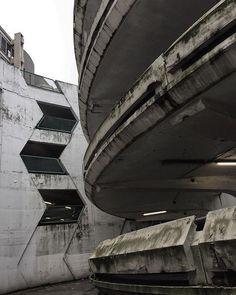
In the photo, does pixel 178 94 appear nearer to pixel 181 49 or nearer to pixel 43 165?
pixel 181 49

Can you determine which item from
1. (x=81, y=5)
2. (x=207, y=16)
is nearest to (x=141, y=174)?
(x=81, y=5)

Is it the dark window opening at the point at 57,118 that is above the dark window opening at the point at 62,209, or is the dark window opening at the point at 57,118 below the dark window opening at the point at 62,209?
above

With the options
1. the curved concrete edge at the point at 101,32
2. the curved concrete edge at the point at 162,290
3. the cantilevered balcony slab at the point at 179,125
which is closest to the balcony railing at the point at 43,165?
the cantilevered balcony slab at the point at 179,125

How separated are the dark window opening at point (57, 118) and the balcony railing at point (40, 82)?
1.14 metres

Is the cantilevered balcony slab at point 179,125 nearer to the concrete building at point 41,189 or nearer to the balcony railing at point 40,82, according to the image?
the concrete building at point 41,189

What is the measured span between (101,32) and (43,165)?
12.3 m

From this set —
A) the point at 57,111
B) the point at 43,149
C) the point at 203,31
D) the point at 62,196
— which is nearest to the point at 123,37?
the point at 203,31

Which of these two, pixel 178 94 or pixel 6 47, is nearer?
pixel 178 94

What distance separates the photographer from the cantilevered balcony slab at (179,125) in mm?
5008

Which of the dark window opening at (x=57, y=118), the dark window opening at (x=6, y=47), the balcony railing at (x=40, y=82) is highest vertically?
the dark window opening at (x=6, y=47)

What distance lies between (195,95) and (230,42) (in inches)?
42.4

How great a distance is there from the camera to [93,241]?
1955cm

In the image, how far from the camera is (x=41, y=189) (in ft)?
60.8

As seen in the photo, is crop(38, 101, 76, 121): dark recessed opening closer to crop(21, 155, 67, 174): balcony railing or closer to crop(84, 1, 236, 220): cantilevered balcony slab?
crop(21, 155, 67, 174): balcony railing
